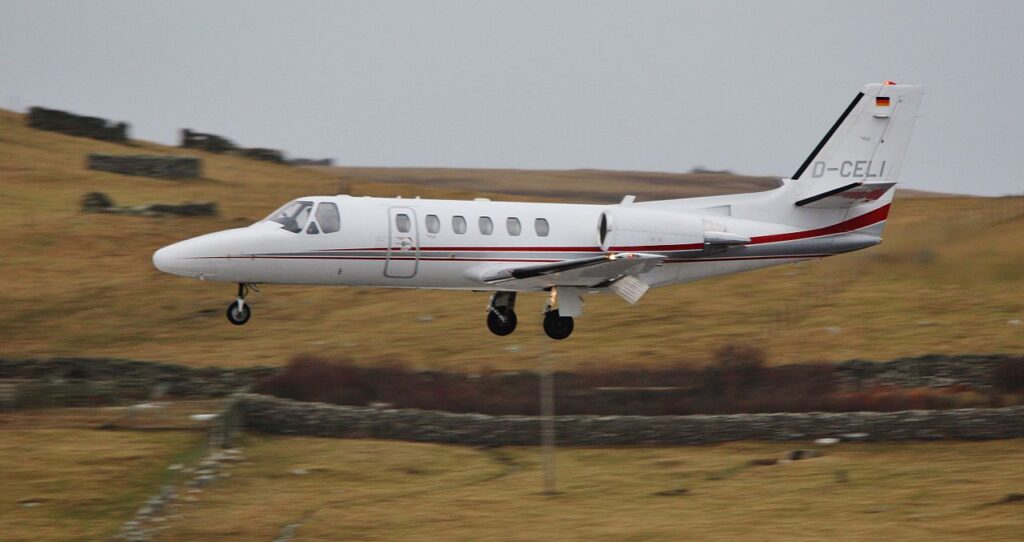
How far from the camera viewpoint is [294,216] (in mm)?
27344

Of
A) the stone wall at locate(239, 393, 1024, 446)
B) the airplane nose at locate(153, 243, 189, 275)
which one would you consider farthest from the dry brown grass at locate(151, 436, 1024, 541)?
the airplane nose at locate(153, 243, 189, 275)

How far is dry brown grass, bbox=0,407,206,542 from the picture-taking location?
26.7m

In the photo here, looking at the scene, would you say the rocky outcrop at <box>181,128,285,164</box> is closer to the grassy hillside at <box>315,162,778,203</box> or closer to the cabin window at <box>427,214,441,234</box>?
the grassy hillside at <box>315,162,778,203</box>

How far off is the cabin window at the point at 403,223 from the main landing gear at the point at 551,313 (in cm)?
302

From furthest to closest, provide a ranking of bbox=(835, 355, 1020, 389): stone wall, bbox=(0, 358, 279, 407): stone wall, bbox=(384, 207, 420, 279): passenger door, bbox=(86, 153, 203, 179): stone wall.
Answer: bbox=(86, 153, 203, 179): stone wall, bbox=(835, 355, 1020, 389): stone wall, bbox=(0, 358, 279, 407): stone wall, bbox=(384, 207, 420, 279): passenger door

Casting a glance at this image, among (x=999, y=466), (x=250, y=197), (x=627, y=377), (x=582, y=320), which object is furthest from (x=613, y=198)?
(x=999, y=466)

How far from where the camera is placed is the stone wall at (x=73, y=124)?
2574 inches

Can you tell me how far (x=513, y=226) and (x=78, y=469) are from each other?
1008 centimetres

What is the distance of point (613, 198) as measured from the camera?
7400cm

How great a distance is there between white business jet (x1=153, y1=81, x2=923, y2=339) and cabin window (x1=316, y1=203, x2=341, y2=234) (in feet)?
0.06

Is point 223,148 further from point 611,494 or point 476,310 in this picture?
point 611,494

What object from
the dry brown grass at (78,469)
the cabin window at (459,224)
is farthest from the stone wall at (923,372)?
the dry brown grass at (78,469)

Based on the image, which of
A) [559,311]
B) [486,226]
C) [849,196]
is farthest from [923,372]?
[486,226]

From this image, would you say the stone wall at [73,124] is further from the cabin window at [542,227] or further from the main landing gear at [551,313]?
the cabin window at [542,227]
